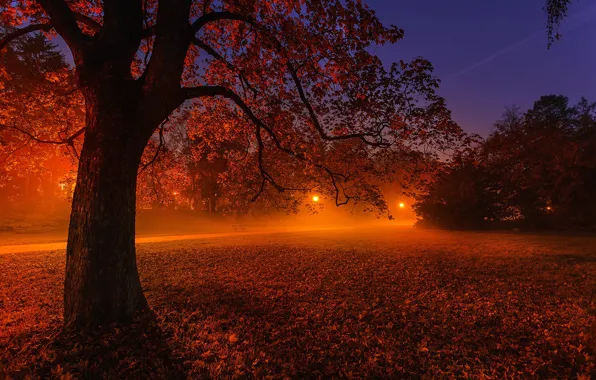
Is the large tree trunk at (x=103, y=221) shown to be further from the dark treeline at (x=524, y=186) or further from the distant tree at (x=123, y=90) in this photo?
the dark treeline at (x=524, y=186)

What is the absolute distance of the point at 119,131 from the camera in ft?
16.7

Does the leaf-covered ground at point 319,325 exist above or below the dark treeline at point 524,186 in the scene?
below

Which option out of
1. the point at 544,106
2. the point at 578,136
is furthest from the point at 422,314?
the point at 544,106

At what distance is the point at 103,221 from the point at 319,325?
162 inches

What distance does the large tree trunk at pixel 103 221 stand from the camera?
4.89m

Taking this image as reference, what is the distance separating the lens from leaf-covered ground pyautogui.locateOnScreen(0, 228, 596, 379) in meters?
4.03

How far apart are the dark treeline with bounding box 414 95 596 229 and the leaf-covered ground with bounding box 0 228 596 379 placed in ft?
45.8

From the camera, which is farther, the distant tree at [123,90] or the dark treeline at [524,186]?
the dark treeline at [524,186]

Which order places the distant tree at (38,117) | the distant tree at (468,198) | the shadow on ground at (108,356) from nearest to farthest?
the shadow on ground at (108,356)
the distant tree at (38,117)
the distant tree at (468,198)

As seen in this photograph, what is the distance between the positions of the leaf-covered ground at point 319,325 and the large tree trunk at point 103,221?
43 cm

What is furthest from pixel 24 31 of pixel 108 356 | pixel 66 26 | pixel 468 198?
pixel 468 198

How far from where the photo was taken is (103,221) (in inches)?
195

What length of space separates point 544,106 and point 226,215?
167 ft

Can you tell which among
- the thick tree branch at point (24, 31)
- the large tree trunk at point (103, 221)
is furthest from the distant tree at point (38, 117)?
the large tree trunk at point (103, 221)
